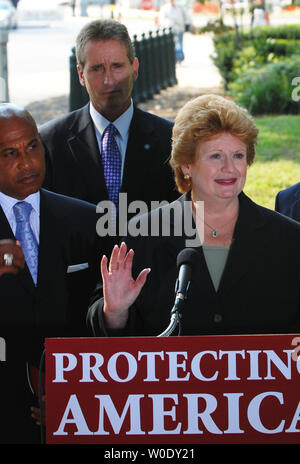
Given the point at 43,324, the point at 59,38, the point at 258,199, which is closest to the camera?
the point at 43,324

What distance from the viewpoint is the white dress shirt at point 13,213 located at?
12.3ft

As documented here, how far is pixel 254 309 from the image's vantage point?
366 cm

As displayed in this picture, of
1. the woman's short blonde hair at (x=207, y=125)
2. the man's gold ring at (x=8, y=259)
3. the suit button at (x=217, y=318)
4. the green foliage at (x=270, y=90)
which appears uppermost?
the woman's short blonde hair at (x=207, y=125)

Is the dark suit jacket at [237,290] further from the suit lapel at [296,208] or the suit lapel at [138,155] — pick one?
the suit lapel at [138,155]

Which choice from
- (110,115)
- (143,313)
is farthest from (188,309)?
(110,115)

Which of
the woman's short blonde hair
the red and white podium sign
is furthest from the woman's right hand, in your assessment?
the woman's short blonde hair

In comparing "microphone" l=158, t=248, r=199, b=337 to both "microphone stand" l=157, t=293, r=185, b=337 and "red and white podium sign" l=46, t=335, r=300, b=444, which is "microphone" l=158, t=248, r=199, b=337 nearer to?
"microphone stand" l=157, t=293, r=185, b=337

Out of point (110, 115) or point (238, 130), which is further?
point (110, 115)

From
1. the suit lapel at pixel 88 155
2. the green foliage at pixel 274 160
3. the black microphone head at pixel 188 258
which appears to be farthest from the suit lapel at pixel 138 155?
the green foliage at pixel 274 160

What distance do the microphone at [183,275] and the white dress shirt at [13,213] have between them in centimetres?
82

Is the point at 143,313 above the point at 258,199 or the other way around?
above

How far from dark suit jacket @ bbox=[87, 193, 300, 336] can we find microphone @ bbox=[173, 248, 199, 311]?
0.49 meters

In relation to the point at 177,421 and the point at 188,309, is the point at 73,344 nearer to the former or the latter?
the point at 177,421
